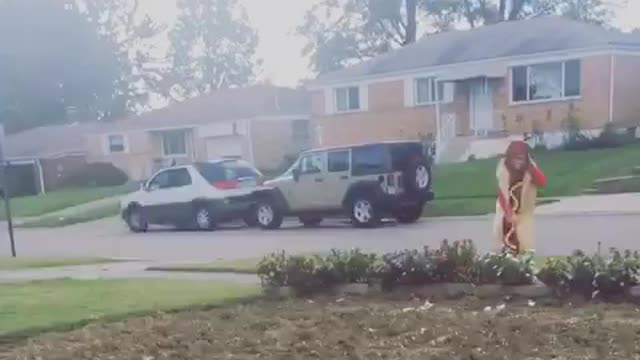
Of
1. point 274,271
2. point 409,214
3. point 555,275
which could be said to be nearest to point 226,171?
point 409,214

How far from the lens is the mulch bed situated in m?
6.57

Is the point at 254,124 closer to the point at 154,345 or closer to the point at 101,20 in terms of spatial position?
the point at 101,20

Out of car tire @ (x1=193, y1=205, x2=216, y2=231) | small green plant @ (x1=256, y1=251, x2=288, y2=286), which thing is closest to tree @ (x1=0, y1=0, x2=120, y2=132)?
car tire @ (x1=193, y1=205, x2=216, y2=231)

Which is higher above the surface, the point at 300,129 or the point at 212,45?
the point at 212,45

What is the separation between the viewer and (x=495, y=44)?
115 ft

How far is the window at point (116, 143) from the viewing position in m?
49.5

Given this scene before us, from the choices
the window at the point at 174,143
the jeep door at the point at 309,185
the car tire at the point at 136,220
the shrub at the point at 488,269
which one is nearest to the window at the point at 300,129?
the window at the point at 174,143

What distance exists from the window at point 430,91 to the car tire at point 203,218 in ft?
46.6

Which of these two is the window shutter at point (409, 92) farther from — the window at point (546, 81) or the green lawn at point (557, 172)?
the green lawn at point (557, 172)

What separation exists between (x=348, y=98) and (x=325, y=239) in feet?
66.4

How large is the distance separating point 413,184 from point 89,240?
877 centimetres

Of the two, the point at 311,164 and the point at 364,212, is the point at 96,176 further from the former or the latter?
the point at 364,212

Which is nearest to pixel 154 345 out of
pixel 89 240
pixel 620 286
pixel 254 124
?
pixel 620 286

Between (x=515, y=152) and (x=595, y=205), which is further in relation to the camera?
(x=595, y=205)
